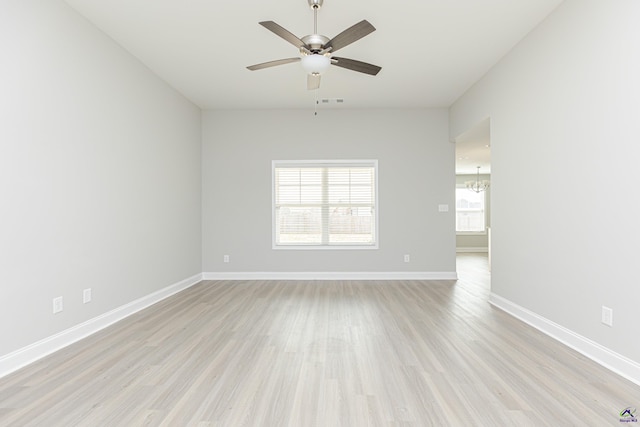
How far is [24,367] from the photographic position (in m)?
2.56

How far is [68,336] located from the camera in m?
3.05

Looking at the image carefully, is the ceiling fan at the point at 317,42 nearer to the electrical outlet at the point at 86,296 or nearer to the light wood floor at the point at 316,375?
the light wood floor at the point at 316,375

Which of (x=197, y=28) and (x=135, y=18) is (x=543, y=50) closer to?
(x=197, y=28)

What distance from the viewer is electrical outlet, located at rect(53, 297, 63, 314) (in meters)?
2.92

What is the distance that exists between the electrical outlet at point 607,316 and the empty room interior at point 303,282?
0.01 m

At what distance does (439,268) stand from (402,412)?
14.7 ft

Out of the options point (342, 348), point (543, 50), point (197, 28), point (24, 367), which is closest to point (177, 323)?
point (24, 367)

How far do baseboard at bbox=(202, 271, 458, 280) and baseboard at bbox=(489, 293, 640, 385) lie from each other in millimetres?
2079

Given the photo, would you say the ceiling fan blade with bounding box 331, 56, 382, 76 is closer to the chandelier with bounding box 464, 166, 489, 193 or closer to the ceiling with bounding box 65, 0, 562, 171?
the ceiling with bounding box 65, 0, 562, 171

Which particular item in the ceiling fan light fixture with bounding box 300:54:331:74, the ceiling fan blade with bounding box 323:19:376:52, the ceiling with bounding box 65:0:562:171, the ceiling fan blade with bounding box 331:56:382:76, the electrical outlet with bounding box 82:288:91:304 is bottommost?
the electrical outlet with bounding box 82:288:91:304

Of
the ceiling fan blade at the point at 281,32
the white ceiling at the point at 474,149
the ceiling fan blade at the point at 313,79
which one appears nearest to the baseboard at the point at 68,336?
the ceiling fan blade at the point at 281,32

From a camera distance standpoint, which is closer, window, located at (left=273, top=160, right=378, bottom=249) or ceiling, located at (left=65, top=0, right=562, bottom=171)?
ceiling, located at (left=65, top=0, right=562, bottom=171)

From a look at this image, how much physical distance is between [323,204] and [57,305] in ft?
13.7

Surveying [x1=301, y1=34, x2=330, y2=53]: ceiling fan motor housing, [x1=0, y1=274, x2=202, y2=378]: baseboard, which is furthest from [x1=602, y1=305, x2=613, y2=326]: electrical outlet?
[x1=0, y1=274, x2=202, y2=378]: baseboard
